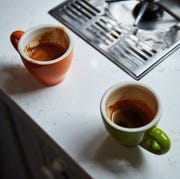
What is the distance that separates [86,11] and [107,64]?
0.43 ft

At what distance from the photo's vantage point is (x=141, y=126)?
0.55 meters

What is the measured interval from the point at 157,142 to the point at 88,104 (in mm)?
138

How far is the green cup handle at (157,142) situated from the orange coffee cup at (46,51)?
17 cm

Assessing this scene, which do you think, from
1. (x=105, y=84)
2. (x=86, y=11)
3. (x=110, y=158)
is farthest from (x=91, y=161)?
(x=86, y=11)

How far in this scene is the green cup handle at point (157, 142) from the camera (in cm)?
51

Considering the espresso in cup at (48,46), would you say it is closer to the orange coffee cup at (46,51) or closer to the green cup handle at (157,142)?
the orange coffee cup at (46,51)

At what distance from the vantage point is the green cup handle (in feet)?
1.69

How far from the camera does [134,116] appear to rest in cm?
57

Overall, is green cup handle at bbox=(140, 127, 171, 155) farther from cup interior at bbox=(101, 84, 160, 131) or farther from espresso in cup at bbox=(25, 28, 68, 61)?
espresso in cup at bbox=(25, 28, 68, 61)

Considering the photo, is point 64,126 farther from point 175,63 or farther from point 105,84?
point 175,63

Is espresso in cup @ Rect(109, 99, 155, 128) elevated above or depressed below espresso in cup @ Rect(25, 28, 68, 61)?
below

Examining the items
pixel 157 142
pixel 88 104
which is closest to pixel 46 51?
pixel 88 104

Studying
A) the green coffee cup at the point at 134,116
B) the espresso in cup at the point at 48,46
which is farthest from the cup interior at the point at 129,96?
the espresso in cup at the point at 48,46

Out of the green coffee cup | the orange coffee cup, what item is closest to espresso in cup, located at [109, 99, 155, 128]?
the green coffee cup
